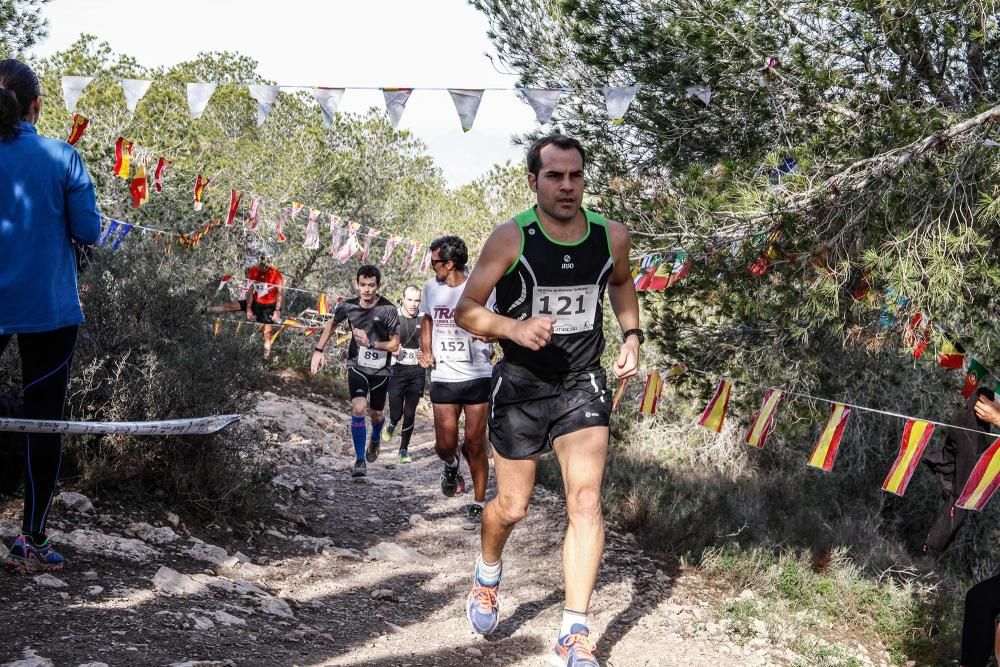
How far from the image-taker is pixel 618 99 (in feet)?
22.4

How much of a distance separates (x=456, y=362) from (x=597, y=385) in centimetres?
298

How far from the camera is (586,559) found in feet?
12.1

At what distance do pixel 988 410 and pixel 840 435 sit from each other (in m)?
1.33

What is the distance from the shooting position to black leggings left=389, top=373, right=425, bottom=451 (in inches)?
376

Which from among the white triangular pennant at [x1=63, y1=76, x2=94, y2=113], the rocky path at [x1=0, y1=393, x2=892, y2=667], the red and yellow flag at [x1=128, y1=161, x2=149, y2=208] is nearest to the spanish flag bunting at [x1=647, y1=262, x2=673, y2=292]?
the rocky path at [x1=0, y1=393, x2=892, y2=667]

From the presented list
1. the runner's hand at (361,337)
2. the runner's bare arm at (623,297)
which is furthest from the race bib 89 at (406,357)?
the runner's bare arm at (623,297)

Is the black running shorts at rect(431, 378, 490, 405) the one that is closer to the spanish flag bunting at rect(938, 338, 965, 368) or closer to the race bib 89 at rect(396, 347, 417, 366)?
the race bib 89 at rect(396, 347, 417, 366)

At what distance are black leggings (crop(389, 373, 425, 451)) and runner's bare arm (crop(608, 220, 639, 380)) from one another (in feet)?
18.0

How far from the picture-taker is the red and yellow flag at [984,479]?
4883mm

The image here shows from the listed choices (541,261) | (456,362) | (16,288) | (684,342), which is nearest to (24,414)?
(16,288)

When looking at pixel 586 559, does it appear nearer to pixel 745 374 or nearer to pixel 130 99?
pixel 745 374

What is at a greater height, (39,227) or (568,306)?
(39,227)

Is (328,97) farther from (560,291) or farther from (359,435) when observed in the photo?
(560,291)

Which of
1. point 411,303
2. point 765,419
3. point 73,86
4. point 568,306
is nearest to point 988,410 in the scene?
point 765,419
